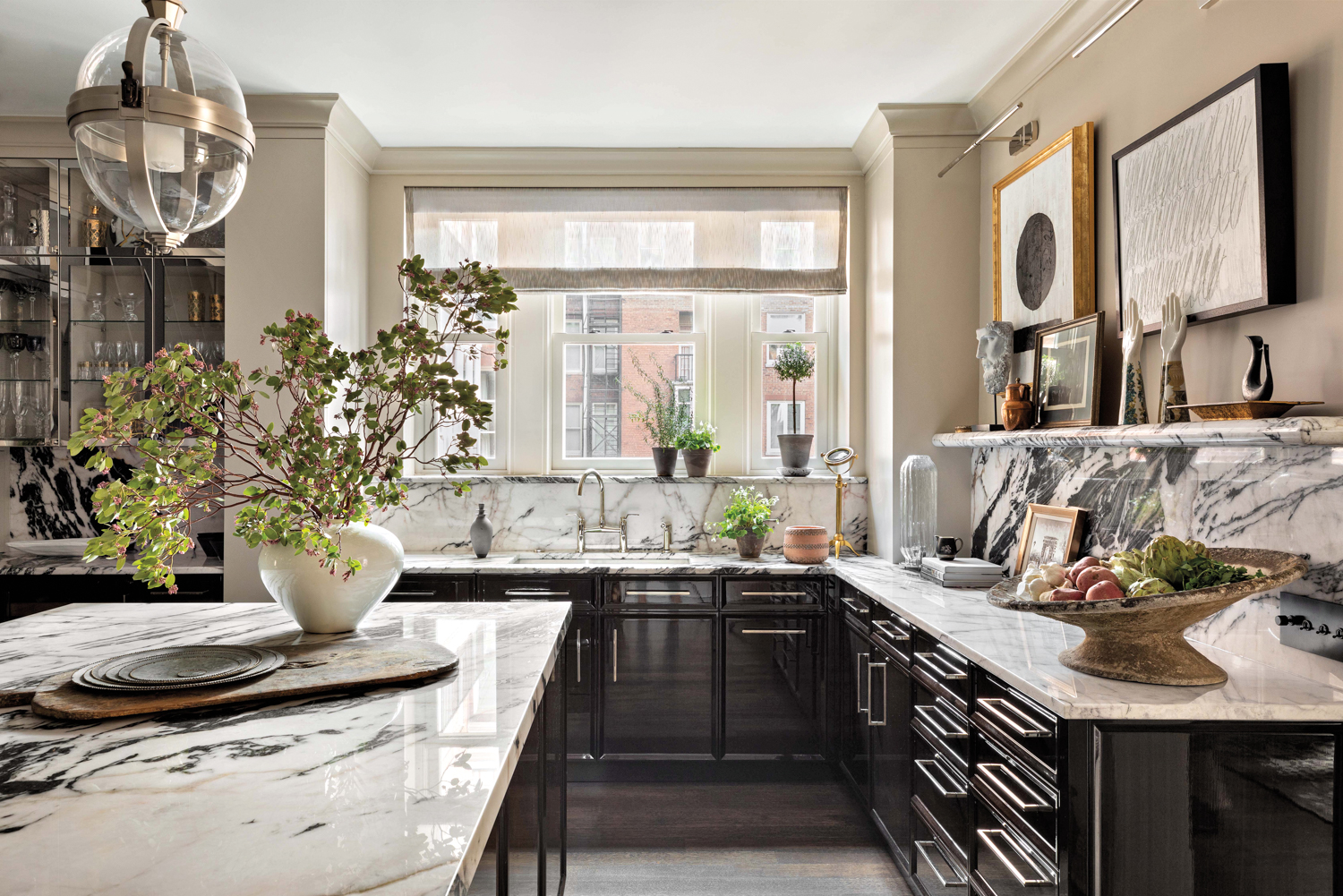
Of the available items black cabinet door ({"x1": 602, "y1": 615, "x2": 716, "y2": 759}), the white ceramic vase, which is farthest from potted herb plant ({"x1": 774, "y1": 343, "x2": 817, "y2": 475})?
the white ceramic vase

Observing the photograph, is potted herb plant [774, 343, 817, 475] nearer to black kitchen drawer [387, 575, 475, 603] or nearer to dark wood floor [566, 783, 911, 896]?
dark wood floor [566, 783, 911, 896]

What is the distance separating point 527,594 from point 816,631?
121 cm

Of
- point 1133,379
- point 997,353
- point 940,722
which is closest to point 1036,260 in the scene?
point 997,353

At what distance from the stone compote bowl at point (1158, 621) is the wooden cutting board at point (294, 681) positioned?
1.19 m

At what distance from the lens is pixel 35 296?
348 centimetres

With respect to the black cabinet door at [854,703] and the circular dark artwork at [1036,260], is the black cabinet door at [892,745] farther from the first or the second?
the circular dark artwork at [1036,260]

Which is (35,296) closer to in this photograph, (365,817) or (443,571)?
(443,571)

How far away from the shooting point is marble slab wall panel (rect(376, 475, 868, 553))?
3.86m

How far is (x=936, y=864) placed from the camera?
217cm

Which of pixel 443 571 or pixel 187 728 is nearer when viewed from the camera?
pixel 187 728

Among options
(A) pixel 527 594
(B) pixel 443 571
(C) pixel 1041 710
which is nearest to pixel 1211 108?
(C) pixel 1041 710

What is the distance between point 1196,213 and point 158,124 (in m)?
2.28

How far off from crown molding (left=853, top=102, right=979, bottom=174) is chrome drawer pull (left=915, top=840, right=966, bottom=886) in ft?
8.84

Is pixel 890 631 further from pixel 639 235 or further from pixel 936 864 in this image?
pixel 639 235
